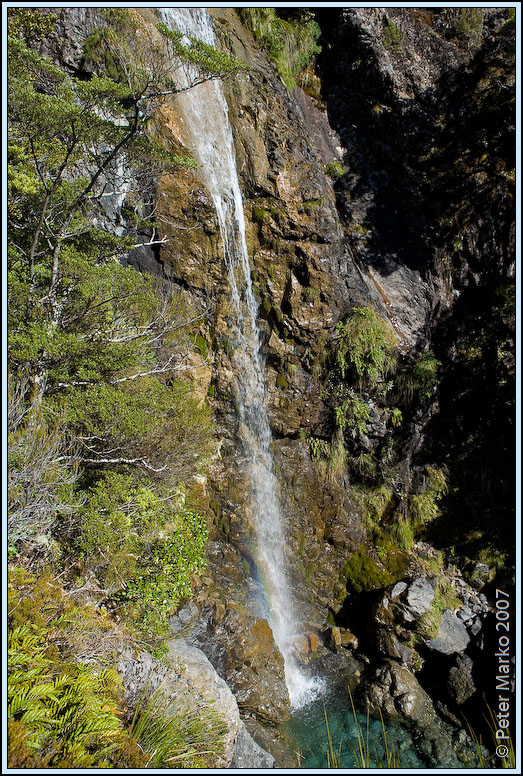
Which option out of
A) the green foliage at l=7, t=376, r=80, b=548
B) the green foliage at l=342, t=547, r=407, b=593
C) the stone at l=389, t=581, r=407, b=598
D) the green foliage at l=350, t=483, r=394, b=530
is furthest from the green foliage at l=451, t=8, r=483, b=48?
the green foliage at l=7, t=376, r=80, b=548

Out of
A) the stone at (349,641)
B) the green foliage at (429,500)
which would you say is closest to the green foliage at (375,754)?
the stone at (349,641)

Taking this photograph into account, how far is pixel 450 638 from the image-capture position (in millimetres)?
6945

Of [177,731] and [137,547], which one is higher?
[137,547]

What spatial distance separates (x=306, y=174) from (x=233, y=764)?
9258 millimetres

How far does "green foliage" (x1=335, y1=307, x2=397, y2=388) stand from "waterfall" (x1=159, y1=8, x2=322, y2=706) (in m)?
1.72

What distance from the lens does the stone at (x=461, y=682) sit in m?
6.32

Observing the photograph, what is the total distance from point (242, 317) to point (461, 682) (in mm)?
7083

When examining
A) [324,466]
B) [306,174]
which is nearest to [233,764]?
[324,466]

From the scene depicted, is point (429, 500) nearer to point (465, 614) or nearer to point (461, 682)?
point (465, 614)

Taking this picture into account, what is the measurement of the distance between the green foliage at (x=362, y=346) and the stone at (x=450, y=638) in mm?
4519

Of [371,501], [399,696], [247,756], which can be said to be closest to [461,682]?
[399,696]

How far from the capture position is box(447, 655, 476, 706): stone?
6.32m

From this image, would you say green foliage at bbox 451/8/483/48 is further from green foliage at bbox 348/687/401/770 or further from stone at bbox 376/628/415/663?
green foliage at bbox 348/687/401/770

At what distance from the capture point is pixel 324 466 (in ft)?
27.3
